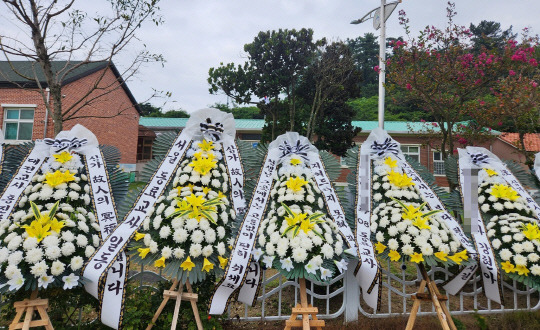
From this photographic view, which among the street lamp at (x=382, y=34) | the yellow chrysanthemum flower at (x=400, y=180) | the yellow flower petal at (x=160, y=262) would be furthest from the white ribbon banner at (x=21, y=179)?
the street lamp at (x=382, y=34)

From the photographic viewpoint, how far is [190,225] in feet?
7.83

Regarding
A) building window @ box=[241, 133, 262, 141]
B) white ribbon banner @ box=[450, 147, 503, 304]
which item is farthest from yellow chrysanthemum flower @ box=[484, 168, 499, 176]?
building window @ box=[241, 133, 262, 141]

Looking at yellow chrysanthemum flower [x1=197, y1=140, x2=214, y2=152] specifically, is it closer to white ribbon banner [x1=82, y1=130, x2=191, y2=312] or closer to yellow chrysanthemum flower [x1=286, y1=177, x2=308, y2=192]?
white ribbon banner [x1=82, y1=130, x2=191, y2=312]

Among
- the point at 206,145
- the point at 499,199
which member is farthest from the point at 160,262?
the point at 499,199

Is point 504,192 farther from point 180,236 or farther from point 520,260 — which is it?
point 180,236

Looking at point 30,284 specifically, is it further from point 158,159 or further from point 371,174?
point 371,174

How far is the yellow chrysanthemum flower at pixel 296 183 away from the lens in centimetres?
283

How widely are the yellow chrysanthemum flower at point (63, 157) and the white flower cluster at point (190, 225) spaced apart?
3.35ft

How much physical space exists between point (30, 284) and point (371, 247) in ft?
8.75

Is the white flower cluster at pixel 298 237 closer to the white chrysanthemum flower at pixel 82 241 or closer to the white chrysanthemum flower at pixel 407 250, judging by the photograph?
the white chrysanthemum flower at pixel 407 250

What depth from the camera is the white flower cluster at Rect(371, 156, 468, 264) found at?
8.25 feet

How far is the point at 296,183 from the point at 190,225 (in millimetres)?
1008

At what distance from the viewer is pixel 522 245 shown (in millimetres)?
2791

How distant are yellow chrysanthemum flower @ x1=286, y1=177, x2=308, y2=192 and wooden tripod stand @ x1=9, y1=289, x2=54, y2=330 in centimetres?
206
